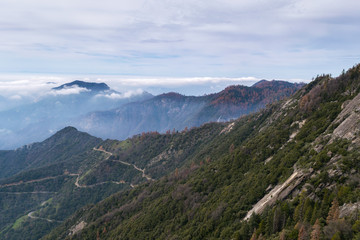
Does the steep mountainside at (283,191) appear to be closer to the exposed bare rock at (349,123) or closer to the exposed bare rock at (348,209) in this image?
the exposed bare rock at (348,209)

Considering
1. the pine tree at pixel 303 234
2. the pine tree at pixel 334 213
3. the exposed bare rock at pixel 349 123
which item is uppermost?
the exposed bare rock at pixel 349 123

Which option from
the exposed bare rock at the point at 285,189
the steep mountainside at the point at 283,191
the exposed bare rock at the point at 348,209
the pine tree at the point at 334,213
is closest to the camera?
the pine tree at the point at 334,213

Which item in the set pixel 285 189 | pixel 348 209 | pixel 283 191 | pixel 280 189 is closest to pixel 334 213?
pixel 348 209

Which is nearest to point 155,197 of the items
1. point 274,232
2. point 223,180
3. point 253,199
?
point 223,180

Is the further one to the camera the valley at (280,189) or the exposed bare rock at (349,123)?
the exposed bare rock at (349,123)

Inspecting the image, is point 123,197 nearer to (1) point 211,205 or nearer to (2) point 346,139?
(1) point 211,205

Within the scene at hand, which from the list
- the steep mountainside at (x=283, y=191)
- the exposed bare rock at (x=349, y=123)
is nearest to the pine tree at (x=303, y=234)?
the steep mountainside at (x=283, y=191)

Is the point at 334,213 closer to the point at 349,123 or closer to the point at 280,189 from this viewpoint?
the point at 280,189

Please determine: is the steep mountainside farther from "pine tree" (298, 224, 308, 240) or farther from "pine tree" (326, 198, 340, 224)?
"pine tree" (298, 224, 308, 240)
